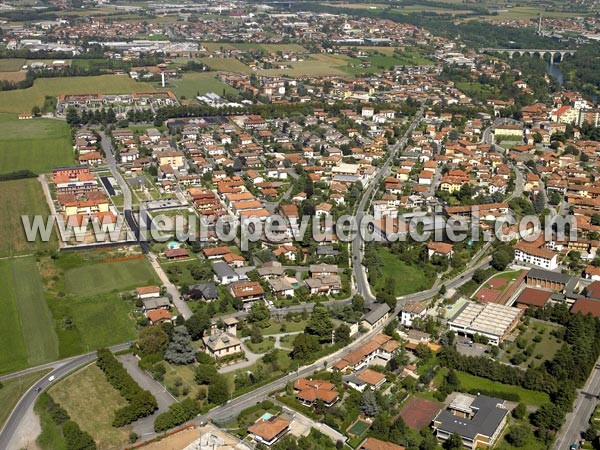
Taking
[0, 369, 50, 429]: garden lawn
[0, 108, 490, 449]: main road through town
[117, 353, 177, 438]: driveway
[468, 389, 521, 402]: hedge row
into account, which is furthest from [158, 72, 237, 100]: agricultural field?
[468, 389, 521, 402]: hedge row

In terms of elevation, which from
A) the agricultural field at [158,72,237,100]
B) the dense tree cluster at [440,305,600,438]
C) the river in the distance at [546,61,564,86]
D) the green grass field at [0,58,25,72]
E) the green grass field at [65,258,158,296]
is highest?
the green grass field at [0,58,25,72]

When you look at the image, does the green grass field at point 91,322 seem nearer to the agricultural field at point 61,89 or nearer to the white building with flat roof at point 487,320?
the white building with flat roof at point 487,320

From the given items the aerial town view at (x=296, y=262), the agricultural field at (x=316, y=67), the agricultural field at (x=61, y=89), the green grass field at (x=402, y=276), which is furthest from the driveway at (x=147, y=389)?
the agricultural field at (x=316, y=67)

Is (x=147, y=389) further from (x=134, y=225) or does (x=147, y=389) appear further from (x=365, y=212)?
(x=365, y=212)

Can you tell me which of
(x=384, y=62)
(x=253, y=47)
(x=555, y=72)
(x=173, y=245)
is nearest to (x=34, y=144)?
(x=173, y=245)

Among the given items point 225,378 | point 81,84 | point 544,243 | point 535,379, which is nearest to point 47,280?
point 225,378

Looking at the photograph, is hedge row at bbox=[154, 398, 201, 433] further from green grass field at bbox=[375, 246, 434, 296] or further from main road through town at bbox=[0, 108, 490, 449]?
green grass field at bbox=[375, 246, 434, 296]

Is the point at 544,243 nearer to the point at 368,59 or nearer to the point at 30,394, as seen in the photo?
the point at 30,394

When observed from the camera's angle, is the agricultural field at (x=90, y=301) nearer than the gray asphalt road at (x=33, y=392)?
No
